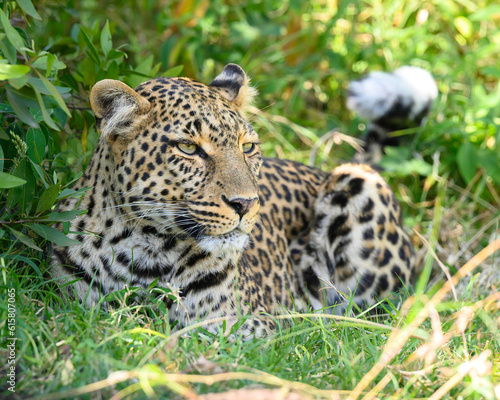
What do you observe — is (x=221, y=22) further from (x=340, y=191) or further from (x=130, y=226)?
(x=130, y=226)

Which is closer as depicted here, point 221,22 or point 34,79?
point 34,79

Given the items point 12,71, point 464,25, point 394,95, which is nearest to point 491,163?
point 394,95

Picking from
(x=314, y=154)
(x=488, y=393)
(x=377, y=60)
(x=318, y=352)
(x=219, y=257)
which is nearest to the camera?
(x=488, y=393)

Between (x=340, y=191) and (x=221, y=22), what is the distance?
3.31m

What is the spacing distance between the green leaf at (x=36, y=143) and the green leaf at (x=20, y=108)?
1.34 ft

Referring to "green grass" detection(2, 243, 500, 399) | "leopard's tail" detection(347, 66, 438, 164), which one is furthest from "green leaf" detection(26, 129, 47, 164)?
"leopard's tail" detection(347, 66, 438, 164)

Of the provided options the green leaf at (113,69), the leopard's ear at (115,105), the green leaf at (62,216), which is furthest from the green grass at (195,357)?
the green leaf at (113,69)

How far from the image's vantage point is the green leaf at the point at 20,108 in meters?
3.26

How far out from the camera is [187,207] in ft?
11.6

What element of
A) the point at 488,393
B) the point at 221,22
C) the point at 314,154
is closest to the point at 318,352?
the point at 488,393

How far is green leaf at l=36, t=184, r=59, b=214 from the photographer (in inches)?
140

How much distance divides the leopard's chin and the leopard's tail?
2.61 meters

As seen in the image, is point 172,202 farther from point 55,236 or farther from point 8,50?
point 8,50

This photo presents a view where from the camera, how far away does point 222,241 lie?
11.8 feet
